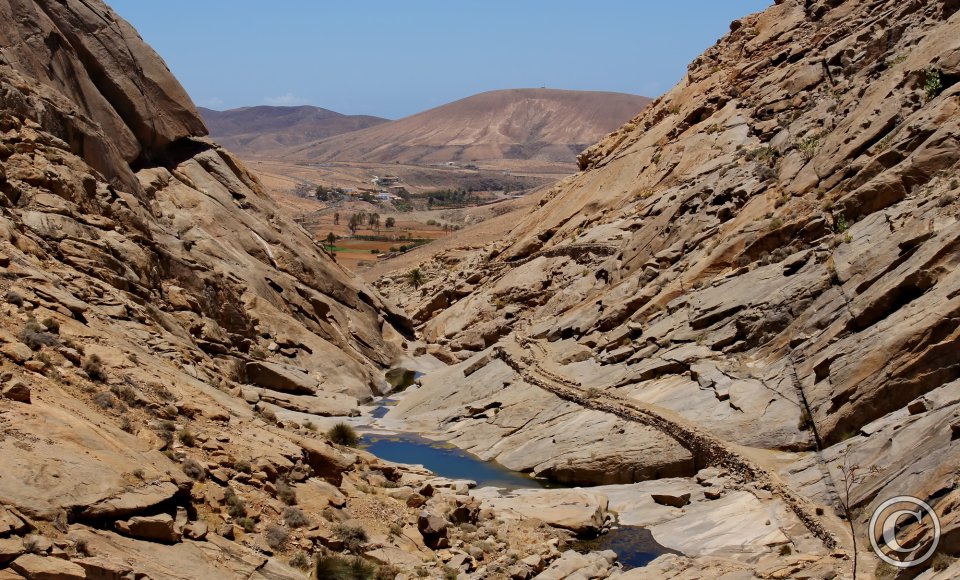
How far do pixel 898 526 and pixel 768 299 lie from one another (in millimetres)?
15077

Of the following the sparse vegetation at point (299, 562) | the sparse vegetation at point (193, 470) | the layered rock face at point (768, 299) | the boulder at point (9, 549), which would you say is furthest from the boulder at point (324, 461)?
the layered rock face at point (768, 299)

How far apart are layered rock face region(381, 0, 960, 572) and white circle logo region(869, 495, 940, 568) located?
1.19 ft

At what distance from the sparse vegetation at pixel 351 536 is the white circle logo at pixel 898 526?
910 centimetres

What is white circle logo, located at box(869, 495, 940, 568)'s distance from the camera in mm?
14492

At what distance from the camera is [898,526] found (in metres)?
16.2

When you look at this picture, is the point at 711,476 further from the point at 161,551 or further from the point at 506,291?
the point at 506,291

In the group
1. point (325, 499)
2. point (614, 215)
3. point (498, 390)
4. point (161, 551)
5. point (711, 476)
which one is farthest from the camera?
point (614, 215)

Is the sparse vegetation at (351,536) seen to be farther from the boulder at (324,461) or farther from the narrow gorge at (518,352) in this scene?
the boulder at (324,461)

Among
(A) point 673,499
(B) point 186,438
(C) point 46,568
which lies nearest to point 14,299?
(B) point 186,438

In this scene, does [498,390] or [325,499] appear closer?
[325,499]

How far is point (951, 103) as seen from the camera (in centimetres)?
3033

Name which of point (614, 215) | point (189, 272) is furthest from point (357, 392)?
point (614, 215)

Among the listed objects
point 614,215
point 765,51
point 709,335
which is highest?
point 765,51

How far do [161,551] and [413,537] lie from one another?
6.91 metres
